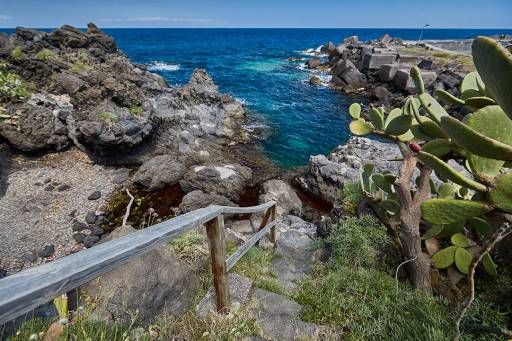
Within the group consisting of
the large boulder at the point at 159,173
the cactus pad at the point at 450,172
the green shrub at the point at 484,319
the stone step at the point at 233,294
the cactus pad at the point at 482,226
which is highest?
the cactus pad at the point at 450,172

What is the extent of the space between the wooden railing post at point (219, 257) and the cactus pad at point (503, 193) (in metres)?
2.16

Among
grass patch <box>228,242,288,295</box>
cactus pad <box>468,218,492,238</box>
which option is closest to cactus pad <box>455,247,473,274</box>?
cactus pad <box>468,218,492,238</box>

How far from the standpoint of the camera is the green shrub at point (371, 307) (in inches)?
107

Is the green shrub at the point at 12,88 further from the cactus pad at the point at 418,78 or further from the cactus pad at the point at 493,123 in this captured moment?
the cactus pad at the point at 493,123

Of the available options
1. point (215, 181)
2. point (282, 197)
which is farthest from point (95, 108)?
point (282, 197)

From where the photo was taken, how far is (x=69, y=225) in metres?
9.02

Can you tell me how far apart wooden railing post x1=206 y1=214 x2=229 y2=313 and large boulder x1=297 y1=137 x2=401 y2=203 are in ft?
27.0

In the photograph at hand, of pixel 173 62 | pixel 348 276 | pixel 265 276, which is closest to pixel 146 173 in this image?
pixel 265 276

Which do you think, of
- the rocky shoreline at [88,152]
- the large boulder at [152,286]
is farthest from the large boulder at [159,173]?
the large boulder at [152,286]

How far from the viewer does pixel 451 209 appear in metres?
2.27

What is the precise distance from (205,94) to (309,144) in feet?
27.1

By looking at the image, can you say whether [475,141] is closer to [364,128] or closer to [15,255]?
[364,128]

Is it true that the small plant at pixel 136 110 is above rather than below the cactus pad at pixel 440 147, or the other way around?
below

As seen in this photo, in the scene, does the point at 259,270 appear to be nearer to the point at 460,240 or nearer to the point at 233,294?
the point at 233,294
